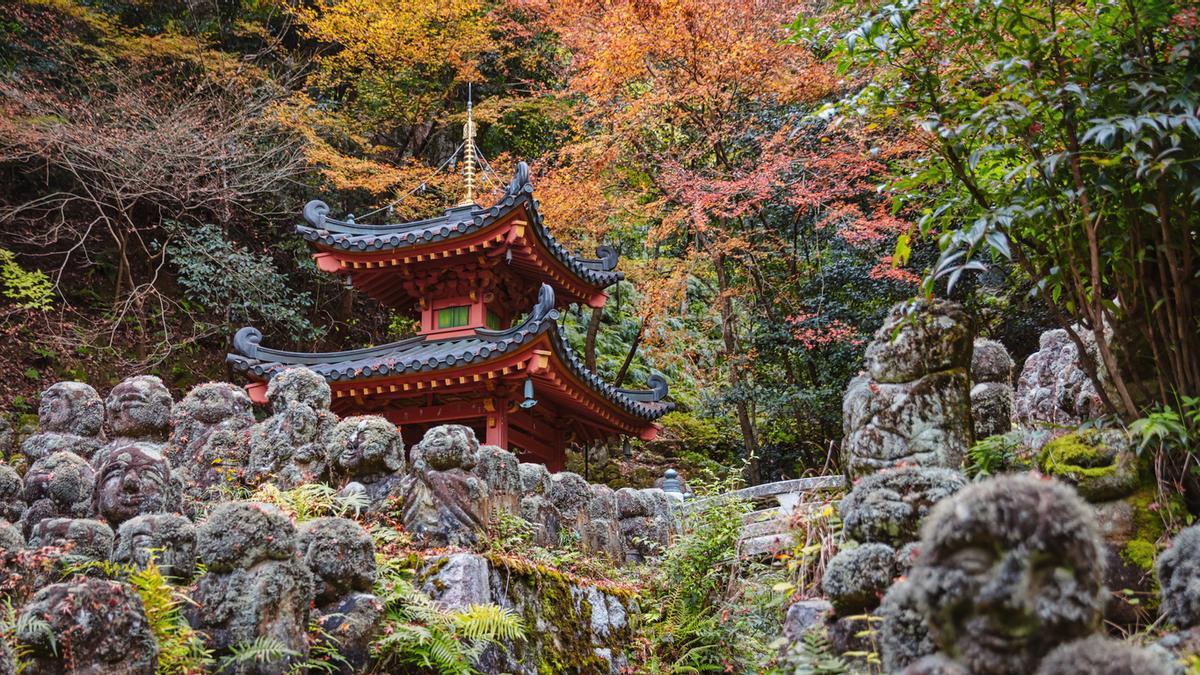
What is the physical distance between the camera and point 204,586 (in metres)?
4.61

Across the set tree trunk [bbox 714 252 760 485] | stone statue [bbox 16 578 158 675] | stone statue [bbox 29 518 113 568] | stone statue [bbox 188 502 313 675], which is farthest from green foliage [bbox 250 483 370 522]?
tree trunk [bbox 714 252 760 485]

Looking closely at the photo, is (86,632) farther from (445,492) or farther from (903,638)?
(445,492)

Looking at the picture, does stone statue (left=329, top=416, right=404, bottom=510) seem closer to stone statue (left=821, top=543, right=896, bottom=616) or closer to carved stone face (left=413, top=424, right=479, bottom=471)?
carved stone face (left=413, top=424, right=479, bottom=471)

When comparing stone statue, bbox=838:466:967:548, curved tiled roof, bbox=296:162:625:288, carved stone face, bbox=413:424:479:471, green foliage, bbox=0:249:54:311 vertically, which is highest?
green foliage, bbox=0:249:54:311

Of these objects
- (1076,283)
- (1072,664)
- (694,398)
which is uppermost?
(694,398)

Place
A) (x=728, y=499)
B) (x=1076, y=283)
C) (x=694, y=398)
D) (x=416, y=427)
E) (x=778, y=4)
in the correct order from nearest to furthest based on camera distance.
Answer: (x=1076, y=283) < (x=728, y=499) < (x=416, y=427) < (x=778, y=4) < (x=694, y=398)

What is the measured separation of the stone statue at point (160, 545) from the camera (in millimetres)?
4902

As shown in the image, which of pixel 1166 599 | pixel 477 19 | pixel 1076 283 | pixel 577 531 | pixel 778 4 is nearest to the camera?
pixel 1166 599

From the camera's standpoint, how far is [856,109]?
18.8 feet

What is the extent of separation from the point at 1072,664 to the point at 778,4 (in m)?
15.5

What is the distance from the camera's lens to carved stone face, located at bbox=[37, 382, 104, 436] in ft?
24.0

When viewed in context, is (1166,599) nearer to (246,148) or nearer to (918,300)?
(918,300)

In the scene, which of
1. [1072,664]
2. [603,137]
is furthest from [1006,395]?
[603,137]

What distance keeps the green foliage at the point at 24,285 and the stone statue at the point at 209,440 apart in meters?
8.97
